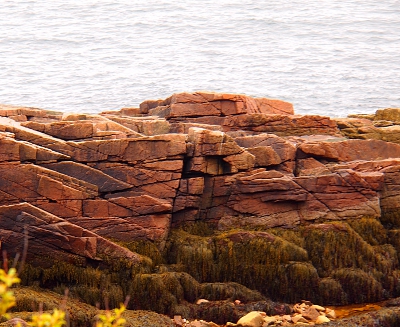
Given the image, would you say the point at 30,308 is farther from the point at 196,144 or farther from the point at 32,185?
the point at 196,144

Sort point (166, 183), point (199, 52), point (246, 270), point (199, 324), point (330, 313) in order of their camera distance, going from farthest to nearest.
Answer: point (199, 52), point (166, 183), point (246, 270), point (330, 313), point (199, 324)

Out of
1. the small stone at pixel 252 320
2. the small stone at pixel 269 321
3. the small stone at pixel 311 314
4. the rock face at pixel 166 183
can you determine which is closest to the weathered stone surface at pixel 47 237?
the rock face at pixel 166 183

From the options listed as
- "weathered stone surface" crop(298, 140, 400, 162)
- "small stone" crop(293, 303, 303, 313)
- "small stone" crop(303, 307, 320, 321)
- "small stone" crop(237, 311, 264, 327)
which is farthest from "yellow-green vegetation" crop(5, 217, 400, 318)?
"weathered stone surface" crop(298, 140, 400, 162)

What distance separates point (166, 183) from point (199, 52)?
77041mm

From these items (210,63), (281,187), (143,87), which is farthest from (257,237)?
(210,63)

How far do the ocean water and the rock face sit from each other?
43.6m

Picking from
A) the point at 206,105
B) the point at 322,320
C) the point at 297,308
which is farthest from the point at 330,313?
the point at 206,105

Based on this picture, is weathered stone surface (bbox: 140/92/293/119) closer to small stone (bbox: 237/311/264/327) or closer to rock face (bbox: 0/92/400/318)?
rock face (bbox: 0/92/400/318)

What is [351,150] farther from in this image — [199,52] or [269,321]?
[199,52]

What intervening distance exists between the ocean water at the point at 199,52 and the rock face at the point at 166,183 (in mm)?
43553

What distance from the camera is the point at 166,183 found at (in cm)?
4931

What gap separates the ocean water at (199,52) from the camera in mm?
104125

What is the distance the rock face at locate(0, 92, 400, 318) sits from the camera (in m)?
47.0

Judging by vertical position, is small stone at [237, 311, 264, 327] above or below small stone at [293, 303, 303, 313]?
above
